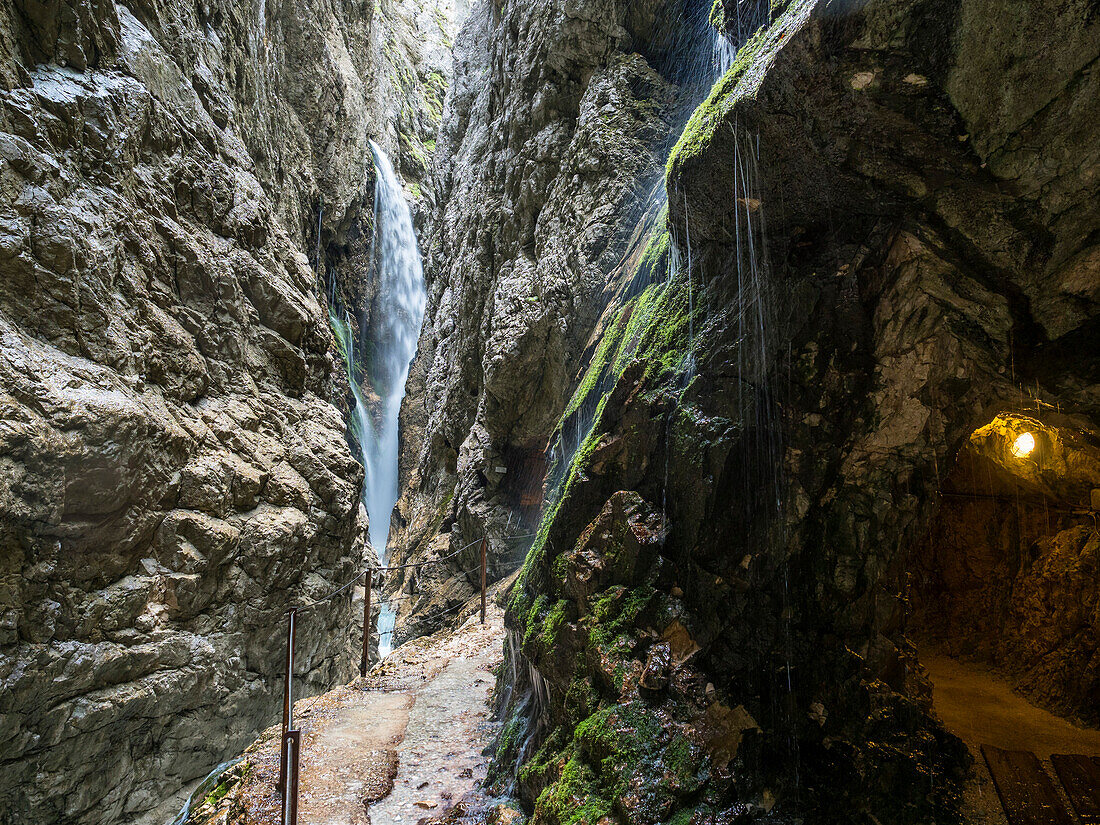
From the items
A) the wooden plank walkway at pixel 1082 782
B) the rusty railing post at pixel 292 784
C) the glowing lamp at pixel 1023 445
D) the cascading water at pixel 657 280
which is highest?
the cascading water at pixel 657 280

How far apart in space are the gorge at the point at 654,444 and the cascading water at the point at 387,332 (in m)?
13.2

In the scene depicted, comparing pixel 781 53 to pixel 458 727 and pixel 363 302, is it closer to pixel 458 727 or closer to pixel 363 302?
pixel 458 727

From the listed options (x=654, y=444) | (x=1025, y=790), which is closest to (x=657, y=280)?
(x=654, y=444)

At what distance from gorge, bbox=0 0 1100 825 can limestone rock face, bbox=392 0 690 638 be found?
0.18 meters

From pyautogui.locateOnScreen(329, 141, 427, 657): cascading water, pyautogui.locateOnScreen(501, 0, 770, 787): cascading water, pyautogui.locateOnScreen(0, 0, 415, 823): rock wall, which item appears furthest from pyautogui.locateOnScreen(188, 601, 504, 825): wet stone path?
pyautogui.locateOnScreen(329, 141, 427, 657): cascading water

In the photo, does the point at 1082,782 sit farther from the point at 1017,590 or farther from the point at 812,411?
the point at 812,411

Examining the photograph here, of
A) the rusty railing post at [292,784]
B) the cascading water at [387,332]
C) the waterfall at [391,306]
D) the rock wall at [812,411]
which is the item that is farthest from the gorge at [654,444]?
the waterfall at [391,306]

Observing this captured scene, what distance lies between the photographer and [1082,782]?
4.60 m

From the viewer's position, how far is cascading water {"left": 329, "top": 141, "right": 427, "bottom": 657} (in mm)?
24969

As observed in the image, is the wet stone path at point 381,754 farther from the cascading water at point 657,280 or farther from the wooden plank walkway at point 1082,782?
the wooden plank walkway at point 1082,782

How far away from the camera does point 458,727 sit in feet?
22.1

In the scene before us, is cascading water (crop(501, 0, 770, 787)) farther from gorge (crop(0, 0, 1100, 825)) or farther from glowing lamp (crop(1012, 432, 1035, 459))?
glowing lamp (crop(1012, 432, 1035, 459))

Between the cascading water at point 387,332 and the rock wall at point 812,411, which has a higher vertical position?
the cascading water at point 387,332

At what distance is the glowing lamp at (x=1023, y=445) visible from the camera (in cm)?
742
